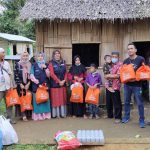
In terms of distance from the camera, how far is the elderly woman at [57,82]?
9.92m

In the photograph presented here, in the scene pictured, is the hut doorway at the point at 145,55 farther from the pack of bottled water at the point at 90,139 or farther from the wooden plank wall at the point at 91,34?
the pack of bottled water at the point at 90,139

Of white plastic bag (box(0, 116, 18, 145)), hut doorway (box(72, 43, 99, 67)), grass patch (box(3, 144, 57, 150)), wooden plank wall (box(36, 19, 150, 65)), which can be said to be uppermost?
wooden plank wall (box(36, 19, 150, 65))

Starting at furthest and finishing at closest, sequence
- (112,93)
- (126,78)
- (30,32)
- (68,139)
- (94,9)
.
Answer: (30,32)
(94,9)
(112,93)
(126,78)
(68,139)

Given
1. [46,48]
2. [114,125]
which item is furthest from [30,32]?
[114,125]

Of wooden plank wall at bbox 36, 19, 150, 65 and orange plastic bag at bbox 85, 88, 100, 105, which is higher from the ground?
wooden plank wall at bbox 36, 19, 150, 65

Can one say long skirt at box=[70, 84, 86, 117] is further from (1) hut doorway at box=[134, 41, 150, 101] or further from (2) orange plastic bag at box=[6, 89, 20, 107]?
(1) hut doorway at box=[134, 41, 150, 101]

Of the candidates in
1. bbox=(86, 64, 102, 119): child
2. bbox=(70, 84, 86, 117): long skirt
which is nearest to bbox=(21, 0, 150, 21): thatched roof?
bbox=(86, 64, 102, 119): child

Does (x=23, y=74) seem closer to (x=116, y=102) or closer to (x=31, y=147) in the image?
(x=116, y=102)

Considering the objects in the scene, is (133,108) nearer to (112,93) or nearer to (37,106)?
(112,93)

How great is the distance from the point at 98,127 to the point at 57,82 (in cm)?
178

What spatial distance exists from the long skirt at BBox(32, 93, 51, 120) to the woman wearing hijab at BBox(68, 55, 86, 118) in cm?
71

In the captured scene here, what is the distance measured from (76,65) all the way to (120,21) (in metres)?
2.02

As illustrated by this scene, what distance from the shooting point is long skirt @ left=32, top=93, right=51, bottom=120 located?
32.3 feet

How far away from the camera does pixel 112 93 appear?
952 cm
